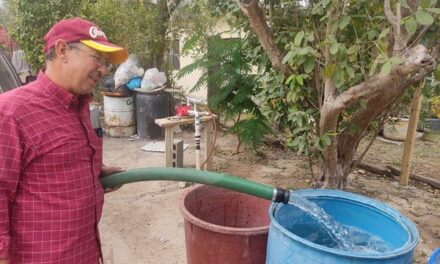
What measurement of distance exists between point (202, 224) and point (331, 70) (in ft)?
3.32

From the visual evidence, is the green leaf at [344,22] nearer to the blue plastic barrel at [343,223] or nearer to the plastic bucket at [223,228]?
the blue plastic barrel at [343,223]

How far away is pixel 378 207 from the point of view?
177 cm

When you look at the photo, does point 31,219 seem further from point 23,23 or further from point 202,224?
point 23,23

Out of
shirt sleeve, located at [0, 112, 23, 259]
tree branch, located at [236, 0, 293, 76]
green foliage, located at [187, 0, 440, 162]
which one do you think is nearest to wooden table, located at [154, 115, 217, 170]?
green foliage, located at [187, 0, 440, 162]

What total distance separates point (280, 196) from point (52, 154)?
3.09 feet

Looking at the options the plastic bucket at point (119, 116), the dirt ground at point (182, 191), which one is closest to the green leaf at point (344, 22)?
the dirt ground at point (182, 191)

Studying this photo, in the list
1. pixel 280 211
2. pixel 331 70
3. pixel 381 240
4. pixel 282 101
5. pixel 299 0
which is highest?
pixel 299 0

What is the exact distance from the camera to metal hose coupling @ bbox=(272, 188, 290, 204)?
1637 millimetres

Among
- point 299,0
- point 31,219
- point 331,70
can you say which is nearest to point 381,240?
point 331,70

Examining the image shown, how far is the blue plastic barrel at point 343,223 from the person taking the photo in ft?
4.34

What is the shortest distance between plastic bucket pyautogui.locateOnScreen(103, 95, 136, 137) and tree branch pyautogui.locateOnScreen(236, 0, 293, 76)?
3.74 metres

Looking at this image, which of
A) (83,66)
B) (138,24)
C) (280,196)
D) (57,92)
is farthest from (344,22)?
(138,24)

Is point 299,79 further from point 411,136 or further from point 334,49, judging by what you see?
point 411,136

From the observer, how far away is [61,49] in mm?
1313
